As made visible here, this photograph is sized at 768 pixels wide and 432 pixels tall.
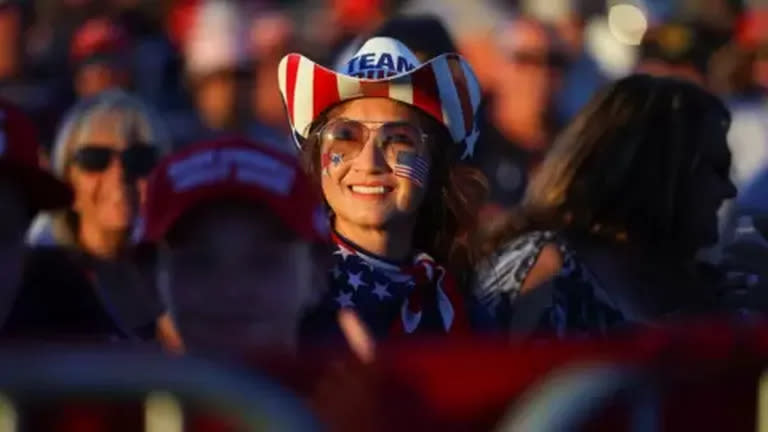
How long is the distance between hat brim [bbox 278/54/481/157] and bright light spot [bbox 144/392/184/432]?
4.08 feet

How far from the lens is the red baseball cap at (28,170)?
4.64m

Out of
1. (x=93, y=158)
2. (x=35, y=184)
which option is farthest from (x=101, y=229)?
(x=35, y=184)

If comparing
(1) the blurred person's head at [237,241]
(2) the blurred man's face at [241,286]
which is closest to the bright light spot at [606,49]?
(1) the blurred person's head at [237,241]

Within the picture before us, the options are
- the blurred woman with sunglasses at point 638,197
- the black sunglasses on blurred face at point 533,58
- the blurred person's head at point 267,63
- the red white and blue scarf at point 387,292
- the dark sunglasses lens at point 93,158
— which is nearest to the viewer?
the red white and blue scarf at point 387,292

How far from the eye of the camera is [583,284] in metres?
4.76

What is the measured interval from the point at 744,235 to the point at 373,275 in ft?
4.95

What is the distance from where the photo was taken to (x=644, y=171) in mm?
5105

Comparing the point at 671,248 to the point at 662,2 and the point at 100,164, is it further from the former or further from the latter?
the point at 662,2

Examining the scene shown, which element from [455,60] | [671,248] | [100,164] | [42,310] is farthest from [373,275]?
[100,164]

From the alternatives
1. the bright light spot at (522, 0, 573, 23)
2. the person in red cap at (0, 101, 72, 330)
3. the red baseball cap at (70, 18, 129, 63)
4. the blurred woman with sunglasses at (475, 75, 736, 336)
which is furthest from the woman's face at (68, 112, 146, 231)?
the bright light spot at (522, 0, 573, 23)

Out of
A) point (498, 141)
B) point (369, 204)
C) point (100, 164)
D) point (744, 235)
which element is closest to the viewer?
point (369, 204)

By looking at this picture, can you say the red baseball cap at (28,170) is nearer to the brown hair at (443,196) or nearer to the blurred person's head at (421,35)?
the brown hair at (443,196)

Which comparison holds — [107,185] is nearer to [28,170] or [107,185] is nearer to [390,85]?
[28,170]

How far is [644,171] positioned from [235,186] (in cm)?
141
